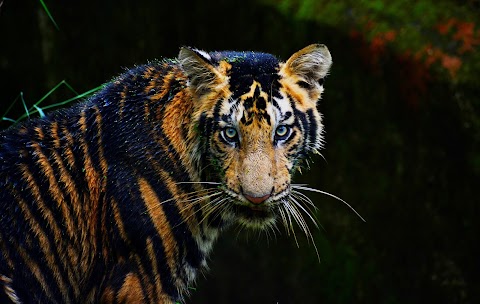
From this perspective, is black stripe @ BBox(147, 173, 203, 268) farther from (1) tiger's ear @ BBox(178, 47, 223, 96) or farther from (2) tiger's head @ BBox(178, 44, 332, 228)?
(1) tiger's ear @ BBox(178, 47, 223, 96)

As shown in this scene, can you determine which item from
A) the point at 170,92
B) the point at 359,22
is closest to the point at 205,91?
the point at 170,92

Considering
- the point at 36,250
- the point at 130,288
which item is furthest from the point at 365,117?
the point at 36,250

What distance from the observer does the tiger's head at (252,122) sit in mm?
4219

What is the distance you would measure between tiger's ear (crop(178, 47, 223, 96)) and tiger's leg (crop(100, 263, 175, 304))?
99 centimetres

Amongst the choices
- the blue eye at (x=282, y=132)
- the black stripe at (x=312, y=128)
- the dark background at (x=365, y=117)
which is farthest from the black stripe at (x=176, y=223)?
the dark background at (x=365, y=117)

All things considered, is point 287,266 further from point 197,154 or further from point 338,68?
point 197,154

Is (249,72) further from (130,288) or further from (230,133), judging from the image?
(130,288)

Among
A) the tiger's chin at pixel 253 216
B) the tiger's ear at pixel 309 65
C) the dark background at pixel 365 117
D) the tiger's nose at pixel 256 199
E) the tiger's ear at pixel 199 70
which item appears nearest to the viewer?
the tiger's nose at pixel 256 199

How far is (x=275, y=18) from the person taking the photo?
6.90m

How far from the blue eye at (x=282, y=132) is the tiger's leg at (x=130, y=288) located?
0.98 metres

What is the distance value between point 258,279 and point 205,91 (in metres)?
3.71

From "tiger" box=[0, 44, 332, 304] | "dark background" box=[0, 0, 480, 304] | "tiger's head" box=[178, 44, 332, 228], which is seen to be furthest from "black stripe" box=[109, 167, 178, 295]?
"dark background" box=[0, 0, 480, 304]

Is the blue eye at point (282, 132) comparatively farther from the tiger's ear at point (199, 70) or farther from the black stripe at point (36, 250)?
the black stripe at point (36, 250)

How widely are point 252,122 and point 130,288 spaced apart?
1047 mm
